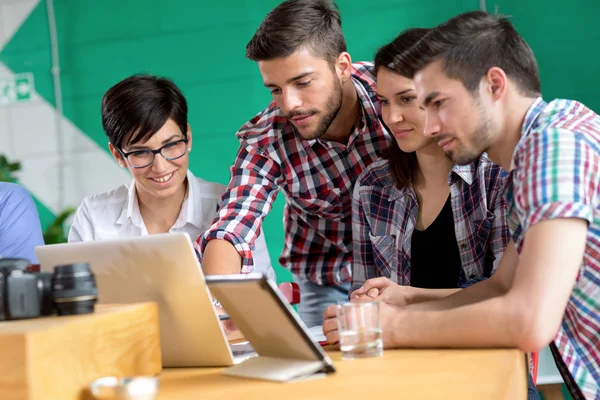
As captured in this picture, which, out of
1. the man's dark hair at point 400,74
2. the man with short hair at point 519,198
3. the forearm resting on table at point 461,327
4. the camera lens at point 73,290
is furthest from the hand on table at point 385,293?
the camera lens at point 73,290

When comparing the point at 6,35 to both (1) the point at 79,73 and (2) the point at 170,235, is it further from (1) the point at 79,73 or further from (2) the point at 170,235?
(2) the point at 170,235

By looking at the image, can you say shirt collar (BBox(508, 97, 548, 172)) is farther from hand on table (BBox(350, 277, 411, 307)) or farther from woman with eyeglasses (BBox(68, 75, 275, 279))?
woman with eyeglasses (BBox(68, 75, 275, 279))

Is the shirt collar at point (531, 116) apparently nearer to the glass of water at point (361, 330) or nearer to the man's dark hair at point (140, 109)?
the glass of water at point (361, 330)

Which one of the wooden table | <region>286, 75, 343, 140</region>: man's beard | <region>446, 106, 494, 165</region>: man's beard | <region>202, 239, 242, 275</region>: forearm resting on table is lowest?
the wooden table

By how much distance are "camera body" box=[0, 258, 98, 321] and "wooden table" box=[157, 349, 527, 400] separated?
181 mm

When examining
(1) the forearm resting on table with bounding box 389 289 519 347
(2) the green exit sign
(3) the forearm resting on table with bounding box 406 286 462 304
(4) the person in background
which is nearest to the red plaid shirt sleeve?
(4) the person in background

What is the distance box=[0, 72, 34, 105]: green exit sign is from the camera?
4.66 m

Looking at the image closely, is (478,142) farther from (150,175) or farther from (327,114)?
(150,175)

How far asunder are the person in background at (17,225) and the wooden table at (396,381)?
1326 millimetres

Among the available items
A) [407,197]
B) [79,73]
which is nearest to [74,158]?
[79,73]

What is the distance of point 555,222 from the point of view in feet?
3.78

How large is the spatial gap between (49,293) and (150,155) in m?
1.29

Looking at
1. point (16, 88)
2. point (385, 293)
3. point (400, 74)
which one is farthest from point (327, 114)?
point (16, 88)

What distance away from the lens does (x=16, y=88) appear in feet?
15.3
